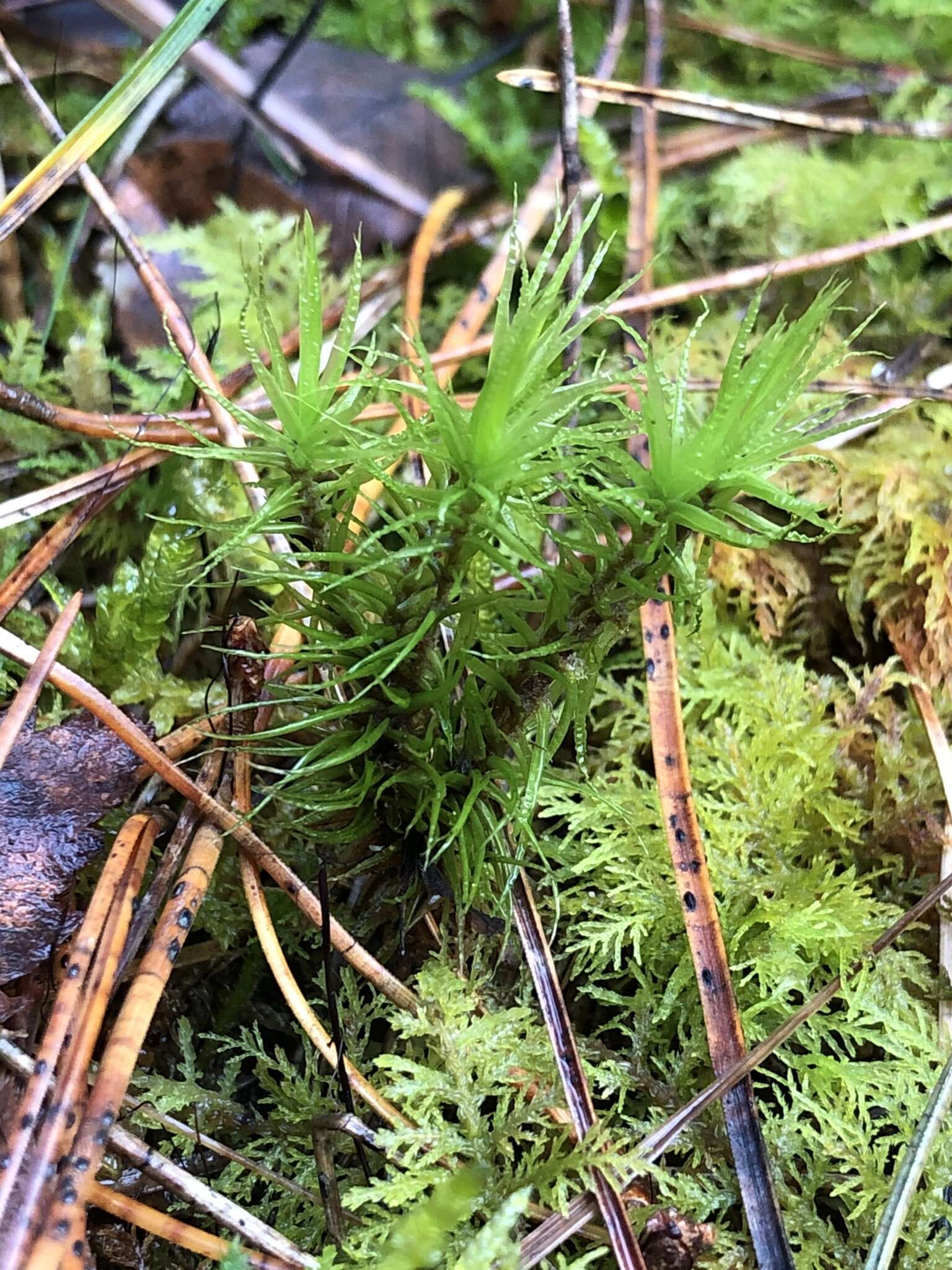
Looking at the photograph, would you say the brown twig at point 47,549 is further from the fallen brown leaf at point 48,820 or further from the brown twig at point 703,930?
the brown twig at point 703,930

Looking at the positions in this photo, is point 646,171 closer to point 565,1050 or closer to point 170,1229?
point 565,1050

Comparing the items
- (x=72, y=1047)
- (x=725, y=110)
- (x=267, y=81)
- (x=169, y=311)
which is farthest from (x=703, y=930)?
(x=267, y=81)

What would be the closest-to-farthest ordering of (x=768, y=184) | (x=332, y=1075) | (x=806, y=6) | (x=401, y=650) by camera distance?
(x=401, y=650)
(x=332, y=1075)
(x=768, y=184)
(x=806, y=6)

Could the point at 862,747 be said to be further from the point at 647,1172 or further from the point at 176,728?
the point at 176,728

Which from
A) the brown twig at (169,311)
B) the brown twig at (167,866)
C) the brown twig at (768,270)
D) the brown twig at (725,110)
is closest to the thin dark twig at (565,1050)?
the brown twig at (167,866)

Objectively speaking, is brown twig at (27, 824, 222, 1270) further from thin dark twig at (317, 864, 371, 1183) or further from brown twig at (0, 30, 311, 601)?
brown twig at (0, 30, 311, 601)

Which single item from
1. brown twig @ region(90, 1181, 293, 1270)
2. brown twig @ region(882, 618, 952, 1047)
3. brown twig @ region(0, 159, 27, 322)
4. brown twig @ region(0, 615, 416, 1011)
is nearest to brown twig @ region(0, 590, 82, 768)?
brown twig @ region(0, 615, 416, 1011)

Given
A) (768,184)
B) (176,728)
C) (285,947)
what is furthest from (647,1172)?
(768,184)
